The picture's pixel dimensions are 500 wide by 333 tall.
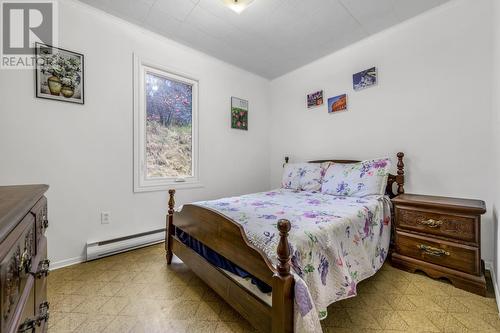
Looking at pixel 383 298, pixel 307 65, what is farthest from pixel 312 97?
pixel 383 298

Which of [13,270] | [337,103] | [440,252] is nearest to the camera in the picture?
[13,270]

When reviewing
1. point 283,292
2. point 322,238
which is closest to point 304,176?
point 322,238

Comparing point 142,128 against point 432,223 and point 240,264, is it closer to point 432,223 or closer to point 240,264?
point 240,264

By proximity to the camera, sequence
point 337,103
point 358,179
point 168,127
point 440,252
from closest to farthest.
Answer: point 440,252 → point 358,179 → point 168,127 → point 337,103

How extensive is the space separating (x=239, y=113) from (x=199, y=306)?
2.65 meters

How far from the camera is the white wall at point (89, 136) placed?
186 cm

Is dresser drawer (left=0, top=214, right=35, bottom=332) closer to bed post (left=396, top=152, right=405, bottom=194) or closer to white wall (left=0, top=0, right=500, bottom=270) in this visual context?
white wall (left=0, top=0, right=500, bottom=270)

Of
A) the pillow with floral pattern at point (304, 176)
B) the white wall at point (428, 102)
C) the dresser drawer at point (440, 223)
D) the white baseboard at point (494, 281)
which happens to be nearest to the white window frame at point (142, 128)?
the pillow with floral pattern at point (304, 176)

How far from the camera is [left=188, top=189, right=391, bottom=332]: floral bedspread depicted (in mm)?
1127

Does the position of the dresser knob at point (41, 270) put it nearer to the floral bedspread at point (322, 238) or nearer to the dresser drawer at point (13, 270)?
the dresser drawer at point (13, 270)

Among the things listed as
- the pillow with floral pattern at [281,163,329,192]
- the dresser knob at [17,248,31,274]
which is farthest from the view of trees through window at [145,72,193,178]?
the dresser knob at [17,248,31,274]

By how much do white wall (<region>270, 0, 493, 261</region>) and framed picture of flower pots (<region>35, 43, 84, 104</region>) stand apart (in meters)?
2.89

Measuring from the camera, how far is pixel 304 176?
2.86 metres

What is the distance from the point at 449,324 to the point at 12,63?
3.72 metres
